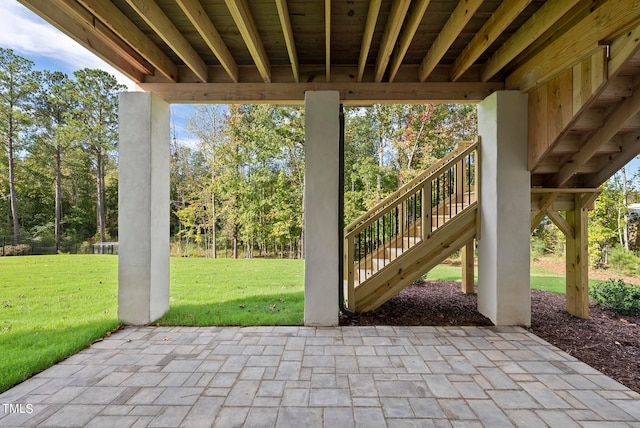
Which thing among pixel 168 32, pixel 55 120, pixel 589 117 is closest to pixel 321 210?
pixel 168 32

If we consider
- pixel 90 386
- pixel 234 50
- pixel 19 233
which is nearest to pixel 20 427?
pixel 90 386

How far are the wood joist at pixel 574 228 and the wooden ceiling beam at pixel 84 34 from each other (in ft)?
17.8

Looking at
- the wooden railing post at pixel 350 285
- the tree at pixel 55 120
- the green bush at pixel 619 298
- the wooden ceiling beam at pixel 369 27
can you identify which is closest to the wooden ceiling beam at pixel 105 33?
the wooden ceiling beam at pixel 369 27

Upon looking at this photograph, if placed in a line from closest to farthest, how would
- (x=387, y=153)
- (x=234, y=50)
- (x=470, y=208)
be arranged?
(x=234, y=50)
(x=470, y=208)
(x=387, y=153)

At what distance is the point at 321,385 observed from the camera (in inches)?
88.0

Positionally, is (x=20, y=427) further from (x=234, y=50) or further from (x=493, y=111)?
(x=493, y=111)

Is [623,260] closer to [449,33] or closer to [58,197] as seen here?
[449,33]

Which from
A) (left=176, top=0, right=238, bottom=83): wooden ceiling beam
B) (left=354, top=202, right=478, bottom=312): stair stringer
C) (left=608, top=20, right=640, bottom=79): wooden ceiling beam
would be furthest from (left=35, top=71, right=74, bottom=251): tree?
(left=608, top=20, right=640, bottom=79): wooden ceiling beam

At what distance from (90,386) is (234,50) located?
3608 millimetres

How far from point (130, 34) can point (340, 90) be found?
2349 mm

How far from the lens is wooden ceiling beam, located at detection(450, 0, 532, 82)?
2.36 meters

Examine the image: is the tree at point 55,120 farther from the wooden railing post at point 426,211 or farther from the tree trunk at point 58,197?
the wooden railing post at point 426,211

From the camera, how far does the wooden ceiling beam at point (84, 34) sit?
7.96 feet

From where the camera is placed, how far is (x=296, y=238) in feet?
42.0
